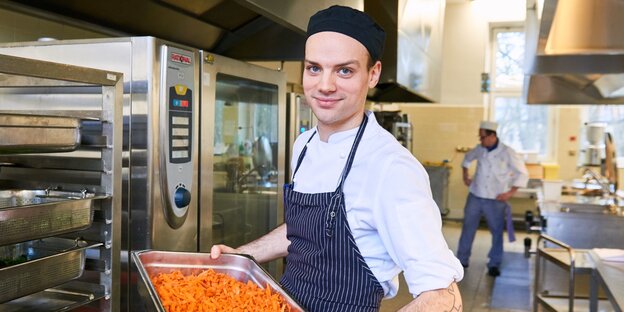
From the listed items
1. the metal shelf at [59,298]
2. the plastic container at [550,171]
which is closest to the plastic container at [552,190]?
the plastic container at [550,171]

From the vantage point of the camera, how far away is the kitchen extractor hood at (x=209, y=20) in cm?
232

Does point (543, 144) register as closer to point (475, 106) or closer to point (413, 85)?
point (475, 106)

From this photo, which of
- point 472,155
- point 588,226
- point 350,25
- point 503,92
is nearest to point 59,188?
point 350,25

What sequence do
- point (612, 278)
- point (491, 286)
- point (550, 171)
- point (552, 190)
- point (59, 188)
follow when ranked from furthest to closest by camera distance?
point (550, 171) → point (552, 190) → point (491, 286) → point (612, 278) → point (59, 188)

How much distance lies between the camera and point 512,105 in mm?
9688

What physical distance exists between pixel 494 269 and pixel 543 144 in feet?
13.1

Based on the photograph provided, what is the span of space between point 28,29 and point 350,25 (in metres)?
1.54

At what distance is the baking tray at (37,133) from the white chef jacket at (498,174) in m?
5.52

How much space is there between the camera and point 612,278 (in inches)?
112

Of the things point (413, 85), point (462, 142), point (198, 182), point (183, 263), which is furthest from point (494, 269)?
point (183, 263)

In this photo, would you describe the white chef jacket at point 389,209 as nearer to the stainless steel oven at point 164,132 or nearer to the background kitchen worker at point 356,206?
the background kitchen worker at point 356,206

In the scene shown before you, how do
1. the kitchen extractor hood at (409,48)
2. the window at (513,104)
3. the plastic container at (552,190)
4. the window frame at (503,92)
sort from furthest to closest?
1. the window at (513,104)
2. the window frame at (503,92)
3. the plastic container at (552,190)
4. the kitchen extractor hood at (409,48)

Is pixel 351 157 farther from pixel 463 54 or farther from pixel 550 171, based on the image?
pixel 463 54

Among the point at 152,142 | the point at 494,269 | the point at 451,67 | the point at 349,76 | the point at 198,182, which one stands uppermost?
the point at 451,67
